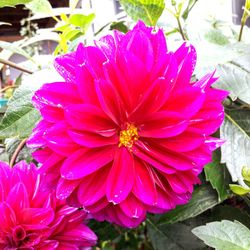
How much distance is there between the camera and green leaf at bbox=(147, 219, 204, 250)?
0.45 metres

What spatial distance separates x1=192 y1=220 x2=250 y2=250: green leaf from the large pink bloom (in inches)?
1.2

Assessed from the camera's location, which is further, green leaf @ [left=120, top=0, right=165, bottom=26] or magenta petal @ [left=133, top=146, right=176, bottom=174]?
green leaf @ [left=120, top=0, right=165, bottom=26]

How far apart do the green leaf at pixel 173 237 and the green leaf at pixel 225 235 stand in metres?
0.12

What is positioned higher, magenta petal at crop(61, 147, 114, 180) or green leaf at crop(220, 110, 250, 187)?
magenta petal at crop(61, 147, 114, 180)

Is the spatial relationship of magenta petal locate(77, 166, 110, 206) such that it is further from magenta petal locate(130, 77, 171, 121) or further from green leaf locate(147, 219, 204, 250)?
green leaf locate(147, 219, 204, 250)

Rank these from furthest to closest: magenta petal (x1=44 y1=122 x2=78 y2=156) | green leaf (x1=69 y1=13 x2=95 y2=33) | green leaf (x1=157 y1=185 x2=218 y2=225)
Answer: green leaf (x1=69 y1=13 x2=95 y2=33) < green leaf (x1=157 y1=185 x2=218 y2=225) < magenta petal (x1=44 y1=122 x2=78 y2=156)

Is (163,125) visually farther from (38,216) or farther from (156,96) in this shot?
(38,216)

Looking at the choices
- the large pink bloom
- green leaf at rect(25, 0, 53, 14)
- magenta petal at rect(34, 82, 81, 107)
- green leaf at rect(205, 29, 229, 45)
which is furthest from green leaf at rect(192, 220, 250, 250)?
green leaf at rect(25, 0, 53, 14)

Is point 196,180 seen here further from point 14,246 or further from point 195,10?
point 195,10

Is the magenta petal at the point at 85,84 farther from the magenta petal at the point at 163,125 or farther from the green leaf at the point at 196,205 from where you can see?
the green leaf at the point at 196,205

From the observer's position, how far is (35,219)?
378mm

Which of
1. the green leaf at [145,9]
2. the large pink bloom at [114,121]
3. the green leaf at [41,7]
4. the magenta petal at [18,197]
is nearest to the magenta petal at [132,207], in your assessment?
the large pink bloom at [114,121]

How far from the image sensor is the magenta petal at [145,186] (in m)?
0.32

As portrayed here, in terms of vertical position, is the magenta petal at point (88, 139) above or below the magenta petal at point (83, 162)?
above
